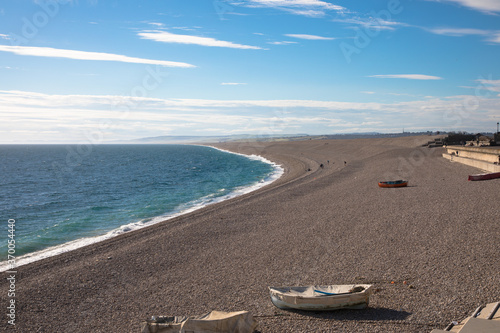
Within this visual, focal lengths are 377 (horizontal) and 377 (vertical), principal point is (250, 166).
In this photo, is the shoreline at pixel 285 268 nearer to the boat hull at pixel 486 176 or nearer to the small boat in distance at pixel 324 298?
the small boat in distance at pixel 324 298

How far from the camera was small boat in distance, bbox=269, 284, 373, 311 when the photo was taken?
10.9 meters

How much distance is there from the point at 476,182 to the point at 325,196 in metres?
12.7

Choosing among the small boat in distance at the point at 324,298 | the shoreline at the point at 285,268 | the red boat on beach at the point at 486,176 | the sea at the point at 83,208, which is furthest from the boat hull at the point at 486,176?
the small boat in distance at the point at 324,298

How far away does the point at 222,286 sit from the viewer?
1395 centimetres

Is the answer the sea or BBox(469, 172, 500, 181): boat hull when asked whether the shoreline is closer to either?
the sea

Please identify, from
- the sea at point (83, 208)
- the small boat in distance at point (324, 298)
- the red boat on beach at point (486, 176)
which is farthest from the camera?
the red boat on beach at point (486, 176)

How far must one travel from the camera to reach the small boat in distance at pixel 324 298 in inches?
428

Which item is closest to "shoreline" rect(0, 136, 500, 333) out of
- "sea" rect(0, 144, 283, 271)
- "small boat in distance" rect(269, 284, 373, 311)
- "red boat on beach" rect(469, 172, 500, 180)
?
"small boat in distance" rect(269, 284, 373, 311)

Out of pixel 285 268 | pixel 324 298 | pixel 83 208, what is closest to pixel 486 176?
pixel 285 268

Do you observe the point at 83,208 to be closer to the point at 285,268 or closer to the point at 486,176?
the point at 285,268

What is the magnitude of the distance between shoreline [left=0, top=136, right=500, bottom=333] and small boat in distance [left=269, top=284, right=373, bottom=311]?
262 mm

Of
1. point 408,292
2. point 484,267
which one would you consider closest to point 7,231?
point 408,292

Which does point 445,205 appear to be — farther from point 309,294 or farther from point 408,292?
point 309,294

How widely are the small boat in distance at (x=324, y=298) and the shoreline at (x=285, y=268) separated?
0.26 metres
